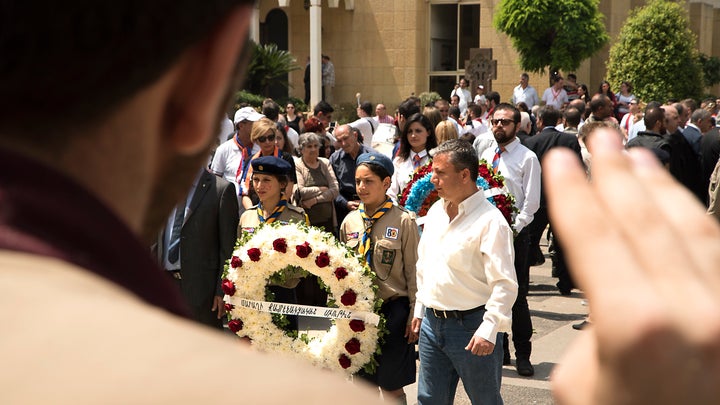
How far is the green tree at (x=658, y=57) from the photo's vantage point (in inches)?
989

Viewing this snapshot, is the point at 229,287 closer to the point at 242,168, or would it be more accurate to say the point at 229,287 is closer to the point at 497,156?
the point at 497,156

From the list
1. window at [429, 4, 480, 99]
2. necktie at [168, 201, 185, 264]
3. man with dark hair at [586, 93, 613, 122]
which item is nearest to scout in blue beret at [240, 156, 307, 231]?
necktie at [168, 201, 185, 264]

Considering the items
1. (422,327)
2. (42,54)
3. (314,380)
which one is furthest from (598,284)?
(422,327)

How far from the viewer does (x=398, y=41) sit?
108 ft

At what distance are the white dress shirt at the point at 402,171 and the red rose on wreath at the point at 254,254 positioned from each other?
2.71 m

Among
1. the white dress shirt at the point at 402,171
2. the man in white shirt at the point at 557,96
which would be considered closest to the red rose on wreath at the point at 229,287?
the white dress shirt at the point at 402,171

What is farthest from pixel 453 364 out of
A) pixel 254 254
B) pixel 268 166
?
pixel 268 166

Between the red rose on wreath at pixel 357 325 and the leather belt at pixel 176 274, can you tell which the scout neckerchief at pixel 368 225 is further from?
the leather belt at pixel 176 274

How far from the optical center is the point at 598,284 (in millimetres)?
652

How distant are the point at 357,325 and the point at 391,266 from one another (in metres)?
0.51

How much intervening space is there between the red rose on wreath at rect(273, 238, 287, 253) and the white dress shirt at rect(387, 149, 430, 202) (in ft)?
8.76

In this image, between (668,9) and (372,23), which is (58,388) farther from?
(372,23)

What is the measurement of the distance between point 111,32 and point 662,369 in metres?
0.49

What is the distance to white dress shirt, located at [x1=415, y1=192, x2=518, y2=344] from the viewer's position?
5.41 metres
